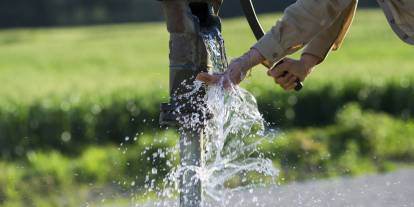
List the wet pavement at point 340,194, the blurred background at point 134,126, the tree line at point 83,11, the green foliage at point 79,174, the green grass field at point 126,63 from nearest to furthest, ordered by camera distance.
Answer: the wet pavement at point 340,194, the green foliage at point 79,174, the blurred background at point 134,126, the green grass field at point 126,63, the tree line at point 83,11

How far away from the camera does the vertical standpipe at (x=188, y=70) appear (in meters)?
3.19

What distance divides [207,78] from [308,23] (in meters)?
0.34

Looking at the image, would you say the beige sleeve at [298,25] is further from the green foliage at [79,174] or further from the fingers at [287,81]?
the green foliage at [79,174]

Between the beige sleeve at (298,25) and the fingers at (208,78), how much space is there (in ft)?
0.50

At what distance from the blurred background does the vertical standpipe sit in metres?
0.86

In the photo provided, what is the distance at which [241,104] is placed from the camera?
140 inches

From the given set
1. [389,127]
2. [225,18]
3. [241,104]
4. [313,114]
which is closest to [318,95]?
[313,114]

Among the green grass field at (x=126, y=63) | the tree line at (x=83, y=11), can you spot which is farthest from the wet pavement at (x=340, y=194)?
the tree line at (x=83, y=11)

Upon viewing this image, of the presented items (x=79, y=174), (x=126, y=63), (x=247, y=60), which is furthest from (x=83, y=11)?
(x=247, y=60)

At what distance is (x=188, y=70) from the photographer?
10.6 ft

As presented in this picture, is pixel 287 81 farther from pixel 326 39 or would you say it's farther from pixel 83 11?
pixel 83 11

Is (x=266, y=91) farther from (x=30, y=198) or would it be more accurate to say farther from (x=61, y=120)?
(x=30, y=198)

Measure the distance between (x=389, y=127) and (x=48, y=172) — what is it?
2.75 m

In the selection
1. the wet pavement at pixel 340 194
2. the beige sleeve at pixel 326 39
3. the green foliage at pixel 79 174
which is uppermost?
the beige sleeve at pixel 326 39
